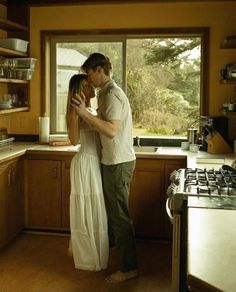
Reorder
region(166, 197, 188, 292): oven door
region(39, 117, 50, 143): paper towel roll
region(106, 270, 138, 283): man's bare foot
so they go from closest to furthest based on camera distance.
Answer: region(166, 197, 188, 292): oven door, region(106, 270, 138, 283): man's bare foot, region(39, 117, 50, 143): paper towel roll

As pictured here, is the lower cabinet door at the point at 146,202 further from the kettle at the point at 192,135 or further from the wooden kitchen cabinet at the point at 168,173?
the kettle at the point at 192,135

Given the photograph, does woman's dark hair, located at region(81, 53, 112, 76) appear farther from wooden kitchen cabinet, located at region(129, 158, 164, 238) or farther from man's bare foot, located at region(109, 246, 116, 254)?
man's bare foot, located at region(109, 246, 116, 254)

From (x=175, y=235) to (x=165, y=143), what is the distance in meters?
2.20

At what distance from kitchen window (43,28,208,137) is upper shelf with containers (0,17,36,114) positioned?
0.23m

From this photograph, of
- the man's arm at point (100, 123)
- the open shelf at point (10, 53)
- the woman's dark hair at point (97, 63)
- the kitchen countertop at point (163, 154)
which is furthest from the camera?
the open shelf at point (10, 53)

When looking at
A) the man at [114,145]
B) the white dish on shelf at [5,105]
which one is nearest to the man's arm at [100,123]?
the man at [114,145]

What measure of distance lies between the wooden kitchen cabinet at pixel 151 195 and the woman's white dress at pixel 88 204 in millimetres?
794

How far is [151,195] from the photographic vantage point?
375cm

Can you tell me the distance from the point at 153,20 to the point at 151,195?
1642 millimetres

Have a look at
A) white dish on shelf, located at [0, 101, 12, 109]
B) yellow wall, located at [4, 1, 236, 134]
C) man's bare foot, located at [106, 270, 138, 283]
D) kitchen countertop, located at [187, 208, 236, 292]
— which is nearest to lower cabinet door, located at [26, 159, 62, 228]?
white dish on shelf, located at [0, 101, 12, 109]

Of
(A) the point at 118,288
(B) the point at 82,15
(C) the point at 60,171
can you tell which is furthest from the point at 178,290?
(B) the point at 82,15

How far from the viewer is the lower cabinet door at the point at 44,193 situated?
388cm

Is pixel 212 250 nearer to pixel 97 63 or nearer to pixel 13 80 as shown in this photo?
pixel 97 63

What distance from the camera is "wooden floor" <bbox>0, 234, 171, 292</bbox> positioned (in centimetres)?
295
